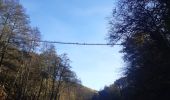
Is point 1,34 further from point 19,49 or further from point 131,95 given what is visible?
point 131,95

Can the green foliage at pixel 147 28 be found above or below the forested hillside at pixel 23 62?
below

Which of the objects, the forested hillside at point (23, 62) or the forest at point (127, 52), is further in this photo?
the forested hillside at point (23, 62)

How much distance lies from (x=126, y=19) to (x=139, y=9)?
1.22 meters

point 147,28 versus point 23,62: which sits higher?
point 23,62

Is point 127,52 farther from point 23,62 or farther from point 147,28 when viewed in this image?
point 23,62

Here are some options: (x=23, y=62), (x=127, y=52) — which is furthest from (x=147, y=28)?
(x=23, y=62)

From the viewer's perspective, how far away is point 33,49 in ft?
182

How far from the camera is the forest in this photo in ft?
74.1

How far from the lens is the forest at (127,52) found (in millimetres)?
22594

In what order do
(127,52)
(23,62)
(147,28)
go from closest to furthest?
(147,28), (127,52), (23,62)

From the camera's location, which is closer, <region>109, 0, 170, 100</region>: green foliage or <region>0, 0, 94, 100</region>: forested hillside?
<region>109, 0, 170, 100</region>: green foliage

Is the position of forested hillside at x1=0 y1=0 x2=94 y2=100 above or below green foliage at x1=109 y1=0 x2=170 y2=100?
above

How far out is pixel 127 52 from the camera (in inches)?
1355

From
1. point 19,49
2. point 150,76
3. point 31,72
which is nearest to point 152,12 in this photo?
point 150,76
